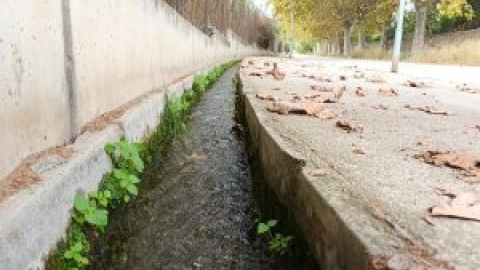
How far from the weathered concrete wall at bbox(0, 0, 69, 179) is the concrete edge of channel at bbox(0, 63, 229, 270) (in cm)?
11

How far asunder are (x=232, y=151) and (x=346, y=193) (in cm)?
207

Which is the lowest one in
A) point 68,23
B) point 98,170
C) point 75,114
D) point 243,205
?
point 243,205

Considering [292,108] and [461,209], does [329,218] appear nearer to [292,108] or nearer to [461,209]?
[461,209]

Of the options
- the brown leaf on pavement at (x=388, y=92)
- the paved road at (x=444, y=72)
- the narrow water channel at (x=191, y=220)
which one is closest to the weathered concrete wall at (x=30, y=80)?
the narrow water channel at (x=191, y=220)

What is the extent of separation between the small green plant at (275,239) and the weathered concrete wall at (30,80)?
90 cm

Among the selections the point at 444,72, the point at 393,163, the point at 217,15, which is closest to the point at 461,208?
the point at 393,163

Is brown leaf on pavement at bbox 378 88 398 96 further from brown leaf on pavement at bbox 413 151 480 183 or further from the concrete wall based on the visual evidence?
brown leaf on pavement at bbox 413 151 480 183

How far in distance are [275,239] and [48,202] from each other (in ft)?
2.62

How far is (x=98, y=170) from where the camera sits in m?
2.19

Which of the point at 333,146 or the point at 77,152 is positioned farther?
the point at 333,146

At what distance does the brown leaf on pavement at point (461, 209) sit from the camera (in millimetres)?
1405

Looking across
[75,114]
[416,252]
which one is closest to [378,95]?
[75,114]

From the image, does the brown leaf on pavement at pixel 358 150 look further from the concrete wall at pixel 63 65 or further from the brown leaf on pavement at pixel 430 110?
the brown leaf on pavement at pixel 430 110

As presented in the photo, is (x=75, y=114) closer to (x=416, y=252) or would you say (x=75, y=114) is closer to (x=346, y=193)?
(x=346, y=193)
